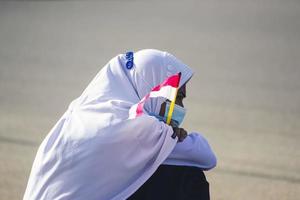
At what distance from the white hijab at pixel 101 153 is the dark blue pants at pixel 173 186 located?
0.20ft

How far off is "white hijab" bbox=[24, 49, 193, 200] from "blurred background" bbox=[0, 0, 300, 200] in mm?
2418

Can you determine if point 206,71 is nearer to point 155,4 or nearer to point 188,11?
point 188,11

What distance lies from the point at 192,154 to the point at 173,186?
169mm

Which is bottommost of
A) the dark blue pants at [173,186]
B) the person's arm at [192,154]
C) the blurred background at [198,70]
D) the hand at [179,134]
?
the blurred background at [198,70]

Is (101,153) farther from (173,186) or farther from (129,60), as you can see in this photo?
(129,60)

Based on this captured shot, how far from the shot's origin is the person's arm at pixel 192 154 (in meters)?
2.80

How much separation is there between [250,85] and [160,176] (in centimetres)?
545

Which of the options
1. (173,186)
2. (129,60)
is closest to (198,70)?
(129,60)

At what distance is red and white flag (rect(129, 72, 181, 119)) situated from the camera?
263 centimetres

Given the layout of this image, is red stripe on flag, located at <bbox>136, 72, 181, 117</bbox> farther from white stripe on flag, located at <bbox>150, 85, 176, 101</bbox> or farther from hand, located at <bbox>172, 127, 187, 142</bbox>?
hand, located at <bbox>172, 127, 187, 142</bbox>

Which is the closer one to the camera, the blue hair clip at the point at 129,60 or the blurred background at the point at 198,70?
the blue hair clip at the point at 129,60

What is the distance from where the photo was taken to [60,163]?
8.86ft

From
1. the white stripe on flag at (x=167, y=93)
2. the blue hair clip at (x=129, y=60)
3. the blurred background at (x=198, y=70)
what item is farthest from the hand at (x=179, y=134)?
the blurred background at (x=198, y=70)

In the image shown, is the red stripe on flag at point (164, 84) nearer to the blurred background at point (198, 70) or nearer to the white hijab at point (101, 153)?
the white hijab at point (101, 153)
